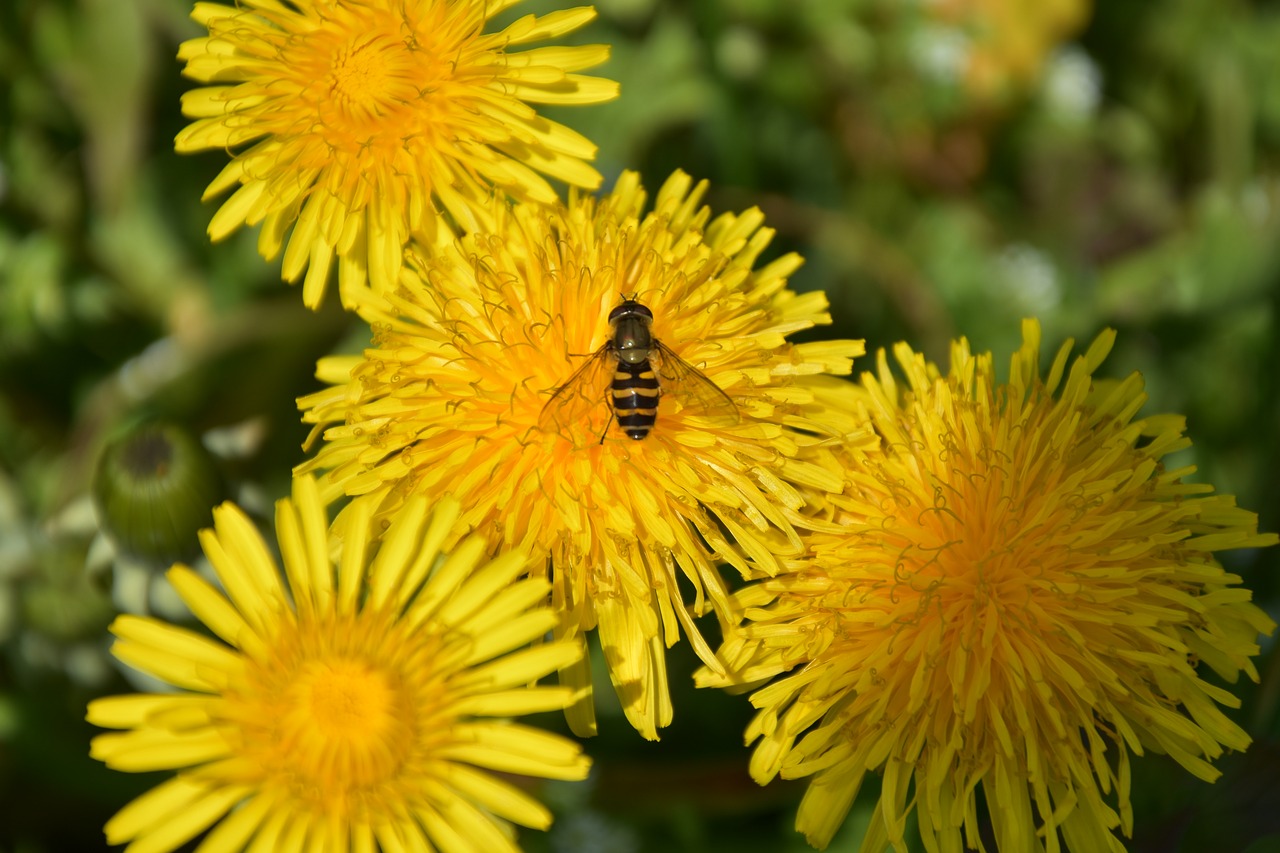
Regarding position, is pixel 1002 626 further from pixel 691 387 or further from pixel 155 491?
pixel 155 491

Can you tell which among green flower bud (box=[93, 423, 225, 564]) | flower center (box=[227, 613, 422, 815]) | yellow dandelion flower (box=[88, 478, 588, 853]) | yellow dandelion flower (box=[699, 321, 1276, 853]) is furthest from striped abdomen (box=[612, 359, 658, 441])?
green flower bud (box=[93, 423, 225, 564])

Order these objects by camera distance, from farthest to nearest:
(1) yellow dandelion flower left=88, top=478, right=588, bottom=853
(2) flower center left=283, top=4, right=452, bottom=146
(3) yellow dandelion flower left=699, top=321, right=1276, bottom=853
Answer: (2) flower center left=283, top=4, right=452, bottom=146
(3) yellow dandelion flower left=699, top=321, right=1276, bottom=853
(1) yellow dandelion flower left=88, top=478, right=588, bottom=853

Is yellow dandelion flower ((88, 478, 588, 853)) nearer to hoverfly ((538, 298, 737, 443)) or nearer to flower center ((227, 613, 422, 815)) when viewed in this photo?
flower center ((227, 613, 422, 815))

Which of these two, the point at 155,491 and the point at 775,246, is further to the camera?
the point at 775,246

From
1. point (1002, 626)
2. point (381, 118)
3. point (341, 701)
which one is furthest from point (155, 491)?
point (1002, 626)

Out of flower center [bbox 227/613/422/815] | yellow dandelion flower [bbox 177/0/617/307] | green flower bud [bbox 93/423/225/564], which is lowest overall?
flower center [bbox 227/613/422/815]

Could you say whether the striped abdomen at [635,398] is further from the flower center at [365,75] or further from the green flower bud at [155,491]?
the green flower bud at [155,491]
